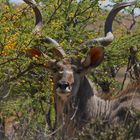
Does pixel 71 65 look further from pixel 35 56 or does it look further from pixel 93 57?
pixel 35 56

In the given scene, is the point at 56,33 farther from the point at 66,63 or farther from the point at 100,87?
the point at 100,87

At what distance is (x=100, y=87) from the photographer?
11211 mm

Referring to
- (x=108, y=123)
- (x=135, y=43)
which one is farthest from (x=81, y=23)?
(x=108, y=123)

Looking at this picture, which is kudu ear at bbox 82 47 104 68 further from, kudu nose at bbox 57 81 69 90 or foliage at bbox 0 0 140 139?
kudu nose at bbox 57 81 69 90

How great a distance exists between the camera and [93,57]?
26.3 ft

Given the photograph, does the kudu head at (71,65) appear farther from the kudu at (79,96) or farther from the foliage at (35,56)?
the foliage at (35,56)

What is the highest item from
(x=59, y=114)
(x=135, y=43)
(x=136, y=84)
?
(x=135, y=43)

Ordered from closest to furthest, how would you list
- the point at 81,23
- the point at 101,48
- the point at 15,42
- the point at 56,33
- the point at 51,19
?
the point at 15,42, the point at 101,48, the point at 56,33, the point at 51,19, the point at 81,23

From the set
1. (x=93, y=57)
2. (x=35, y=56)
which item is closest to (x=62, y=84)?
(x=35, y=56)

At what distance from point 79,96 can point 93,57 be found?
1.94ft

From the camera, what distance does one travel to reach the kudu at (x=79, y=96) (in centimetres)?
774

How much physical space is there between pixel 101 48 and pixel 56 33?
100 centimetres

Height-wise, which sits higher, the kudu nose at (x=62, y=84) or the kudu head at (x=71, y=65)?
the kudu head at (x=71, y=65)

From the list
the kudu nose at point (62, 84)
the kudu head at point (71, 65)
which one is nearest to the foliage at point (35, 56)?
the kudu head at point (71, 65)
